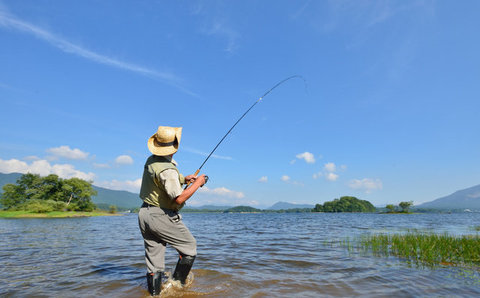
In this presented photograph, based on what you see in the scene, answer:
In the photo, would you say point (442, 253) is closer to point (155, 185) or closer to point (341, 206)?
point (155, 185)

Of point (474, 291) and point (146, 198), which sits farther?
point (474, 291)

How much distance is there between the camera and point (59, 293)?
485 cm

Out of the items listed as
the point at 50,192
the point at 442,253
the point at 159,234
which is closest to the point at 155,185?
the point at 159,234

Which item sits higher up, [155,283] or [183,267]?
[183,267]

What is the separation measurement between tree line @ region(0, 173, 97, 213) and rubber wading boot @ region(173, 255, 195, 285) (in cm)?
7405

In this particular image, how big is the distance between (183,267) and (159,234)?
898mm

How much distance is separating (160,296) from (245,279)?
2.08 metres

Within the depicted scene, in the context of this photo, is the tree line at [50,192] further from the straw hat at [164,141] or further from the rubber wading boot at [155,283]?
the straw hat at [164,141]

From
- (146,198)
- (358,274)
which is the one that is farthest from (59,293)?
(358,274)

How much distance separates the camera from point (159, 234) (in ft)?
14.1

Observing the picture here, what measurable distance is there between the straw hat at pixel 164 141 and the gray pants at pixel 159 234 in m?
0.99

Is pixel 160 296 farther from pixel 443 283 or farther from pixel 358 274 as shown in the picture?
pixel 443 283

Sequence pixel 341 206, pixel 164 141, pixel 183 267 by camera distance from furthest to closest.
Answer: pixel 341 206 < pixel 183 267 < pixel 164 141

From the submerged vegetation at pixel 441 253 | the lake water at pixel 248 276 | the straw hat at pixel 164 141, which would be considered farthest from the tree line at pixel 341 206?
the straw hat at pixel 164 141
